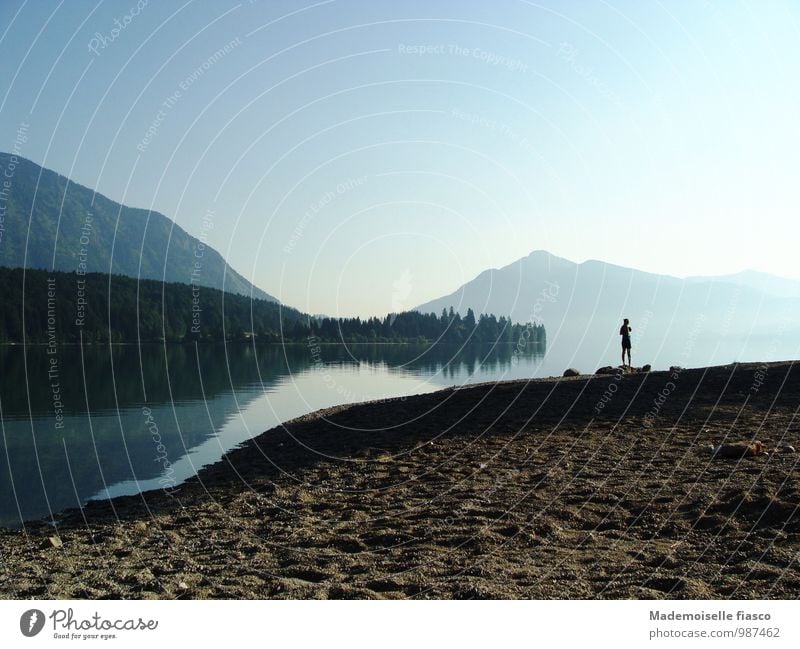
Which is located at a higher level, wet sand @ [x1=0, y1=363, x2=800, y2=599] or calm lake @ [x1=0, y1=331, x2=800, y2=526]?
wet sand @ [x1=0, y1=363, x2=800, y2=599]

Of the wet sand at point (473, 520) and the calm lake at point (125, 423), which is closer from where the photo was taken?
the wet sand at point (473, 520)

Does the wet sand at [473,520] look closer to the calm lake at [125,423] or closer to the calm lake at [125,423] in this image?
the calm lake at [125,423]

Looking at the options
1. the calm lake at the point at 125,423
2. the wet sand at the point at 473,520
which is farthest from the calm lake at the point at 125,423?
the wet sand at the point at 473,520

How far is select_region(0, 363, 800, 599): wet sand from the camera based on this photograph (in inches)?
392

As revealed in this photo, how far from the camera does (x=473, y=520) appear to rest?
13141 millimetres

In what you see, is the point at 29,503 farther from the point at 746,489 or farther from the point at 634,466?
the point at 746,489

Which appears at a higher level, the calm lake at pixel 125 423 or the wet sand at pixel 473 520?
the wet sand at pixel 473 520

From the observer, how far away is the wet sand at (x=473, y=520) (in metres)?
9.95

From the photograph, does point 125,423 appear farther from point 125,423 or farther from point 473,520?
point 473,520

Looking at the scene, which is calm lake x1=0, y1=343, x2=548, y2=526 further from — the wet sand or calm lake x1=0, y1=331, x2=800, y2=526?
the wet sand

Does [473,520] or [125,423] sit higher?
[473,520]

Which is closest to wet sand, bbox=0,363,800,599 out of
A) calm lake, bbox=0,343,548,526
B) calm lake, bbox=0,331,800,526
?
calm lake, bbox=0,331,800,526

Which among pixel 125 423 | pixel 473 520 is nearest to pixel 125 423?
pixel 125 423

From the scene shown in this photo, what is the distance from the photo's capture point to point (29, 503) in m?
19.8
